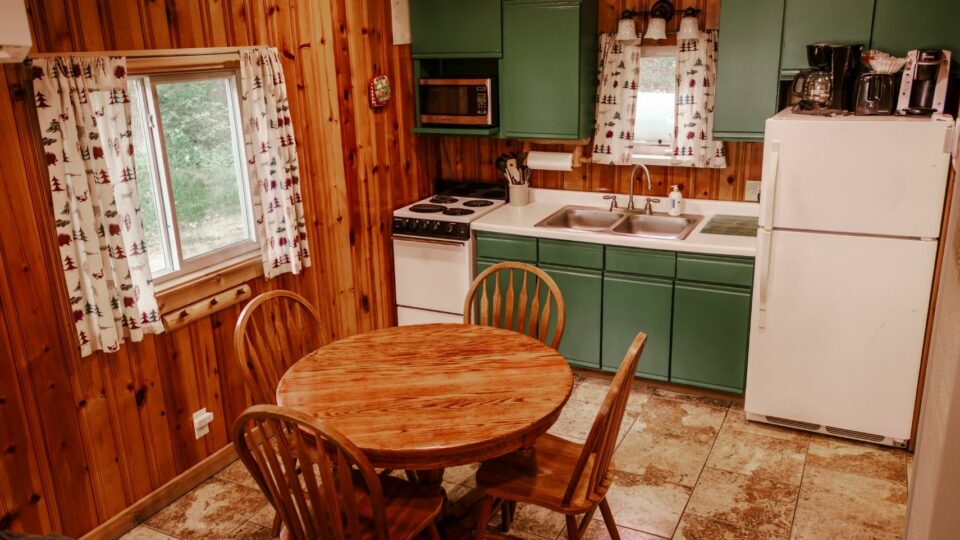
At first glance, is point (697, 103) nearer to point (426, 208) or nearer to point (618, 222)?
point (618, 222)

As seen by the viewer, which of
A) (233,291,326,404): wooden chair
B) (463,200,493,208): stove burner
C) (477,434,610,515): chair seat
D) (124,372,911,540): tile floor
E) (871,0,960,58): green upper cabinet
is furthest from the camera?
(463,200,493,208): stove burner

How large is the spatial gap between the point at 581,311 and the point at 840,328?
4.26 feet

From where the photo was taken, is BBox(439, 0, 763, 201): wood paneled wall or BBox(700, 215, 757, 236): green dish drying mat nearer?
BBox(700, 215, 757, 236): green dish drying mat

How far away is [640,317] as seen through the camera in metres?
3.98

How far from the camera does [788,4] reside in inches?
137

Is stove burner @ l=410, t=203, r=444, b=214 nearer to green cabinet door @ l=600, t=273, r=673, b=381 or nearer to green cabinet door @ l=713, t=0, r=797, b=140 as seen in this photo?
green cabinet door @ l=600, t=273, r=673, b=381

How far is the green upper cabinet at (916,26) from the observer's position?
3205 mm

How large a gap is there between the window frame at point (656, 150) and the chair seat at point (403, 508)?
2509mm

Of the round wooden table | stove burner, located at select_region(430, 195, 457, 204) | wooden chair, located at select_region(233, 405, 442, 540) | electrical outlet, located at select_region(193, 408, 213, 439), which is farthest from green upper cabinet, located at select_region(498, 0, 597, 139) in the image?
wooden chair, located at select_region(233, 405, 442, 540)

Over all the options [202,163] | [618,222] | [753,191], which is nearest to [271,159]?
[202,163]

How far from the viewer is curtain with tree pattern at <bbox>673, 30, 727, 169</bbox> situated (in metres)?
3.97

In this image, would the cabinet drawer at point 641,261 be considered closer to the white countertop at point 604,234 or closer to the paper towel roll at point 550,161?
the white countertop at point 604,234

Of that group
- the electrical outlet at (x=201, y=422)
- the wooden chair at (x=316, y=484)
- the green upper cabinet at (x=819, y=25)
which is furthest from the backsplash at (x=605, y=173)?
the wooden chair at (x=316, y=484)

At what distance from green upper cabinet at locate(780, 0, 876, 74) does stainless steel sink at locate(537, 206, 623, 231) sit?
1.25m
